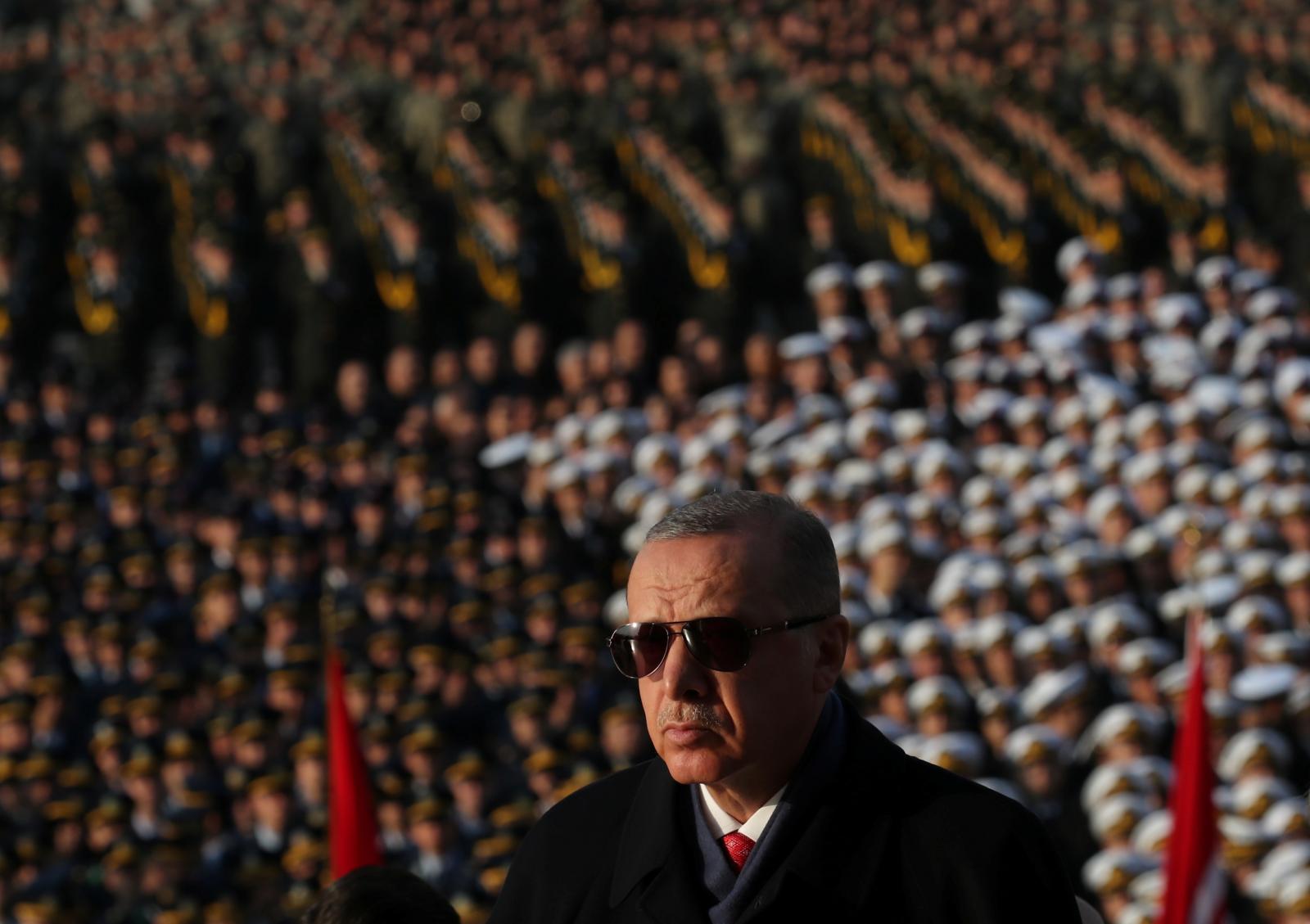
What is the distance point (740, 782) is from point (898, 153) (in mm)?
11772

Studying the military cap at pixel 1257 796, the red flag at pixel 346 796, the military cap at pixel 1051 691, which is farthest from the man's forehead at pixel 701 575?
the military cap at pixel 1051 691

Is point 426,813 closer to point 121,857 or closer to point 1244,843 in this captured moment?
point 121,857

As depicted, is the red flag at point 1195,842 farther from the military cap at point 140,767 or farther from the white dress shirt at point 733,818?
the military cap at point 140,767

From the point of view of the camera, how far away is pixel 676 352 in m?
11.7

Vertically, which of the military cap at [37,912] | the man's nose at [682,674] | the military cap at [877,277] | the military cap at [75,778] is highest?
the man's nose at [682,674]

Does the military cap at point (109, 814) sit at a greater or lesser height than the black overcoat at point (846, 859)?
lesser

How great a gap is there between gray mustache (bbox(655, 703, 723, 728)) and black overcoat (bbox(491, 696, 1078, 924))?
11 cm

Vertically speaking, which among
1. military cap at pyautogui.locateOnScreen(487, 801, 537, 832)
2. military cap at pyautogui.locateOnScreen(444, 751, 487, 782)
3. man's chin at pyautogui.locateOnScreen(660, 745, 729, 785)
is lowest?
military cap at pyautogui.locateOnScreen(487, 801, 537, 832)

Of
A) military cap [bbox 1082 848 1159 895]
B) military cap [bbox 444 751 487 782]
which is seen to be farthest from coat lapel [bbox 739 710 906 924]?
military cap [bbox 444 751 487 782]

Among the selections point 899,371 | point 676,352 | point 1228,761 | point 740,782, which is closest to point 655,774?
point 740,782

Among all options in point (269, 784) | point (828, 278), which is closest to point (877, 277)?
point (828, 278)

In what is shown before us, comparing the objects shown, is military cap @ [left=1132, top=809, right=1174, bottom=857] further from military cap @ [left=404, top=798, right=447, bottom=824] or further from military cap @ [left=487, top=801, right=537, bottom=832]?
military cap @ [left=404, top=798, right=447, bottom=824]

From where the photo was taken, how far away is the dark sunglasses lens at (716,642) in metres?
1.91

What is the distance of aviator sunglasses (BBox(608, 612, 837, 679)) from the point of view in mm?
1912
